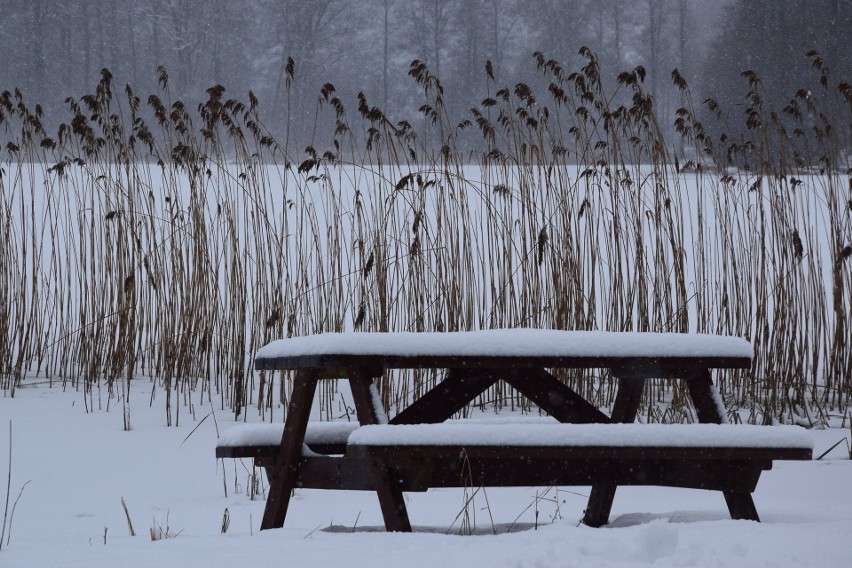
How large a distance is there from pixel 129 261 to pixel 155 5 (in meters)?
18.6

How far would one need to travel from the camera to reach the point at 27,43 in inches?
786

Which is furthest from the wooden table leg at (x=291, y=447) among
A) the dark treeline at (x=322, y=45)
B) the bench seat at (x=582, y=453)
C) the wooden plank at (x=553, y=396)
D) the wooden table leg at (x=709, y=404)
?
the dark treeline at (x=322, y=45)

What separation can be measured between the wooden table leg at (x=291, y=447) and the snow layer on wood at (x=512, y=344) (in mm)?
64

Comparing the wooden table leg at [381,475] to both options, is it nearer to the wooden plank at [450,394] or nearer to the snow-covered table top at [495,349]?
the snow-covered table top at [495,349]

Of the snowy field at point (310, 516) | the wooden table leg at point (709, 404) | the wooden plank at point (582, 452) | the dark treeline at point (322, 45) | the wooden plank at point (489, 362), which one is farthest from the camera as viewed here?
the dark treeline at point (322, 45)

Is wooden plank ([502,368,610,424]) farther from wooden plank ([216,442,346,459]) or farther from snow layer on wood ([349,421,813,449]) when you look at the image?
wooden plank ([216,442,346,459])

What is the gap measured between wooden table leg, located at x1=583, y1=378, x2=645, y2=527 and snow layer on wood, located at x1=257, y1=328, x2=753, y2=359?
0.15 metres

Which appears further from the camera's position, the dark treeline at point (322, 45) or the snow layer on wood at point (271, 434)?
the dark treeline at point (322, 45)

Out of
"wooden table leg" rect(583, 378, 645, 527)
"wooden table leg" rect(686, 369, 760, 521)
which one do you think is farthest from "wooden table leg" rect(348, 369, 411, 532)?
"wooden table leg" rect(686, 369, 760, 521)

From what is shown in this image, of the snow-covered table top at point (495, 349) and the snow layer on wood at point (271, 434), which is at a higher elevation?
the snow-covered table top at point (495, 349)

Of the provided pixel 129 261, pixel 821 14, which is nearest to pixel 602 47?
pixel 821 14

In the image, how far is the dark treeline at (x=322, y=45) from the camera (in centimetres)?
1972

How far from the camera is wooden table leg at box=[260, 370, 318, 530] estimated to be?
5.40 ft

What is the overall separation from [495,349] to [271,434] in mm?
486
